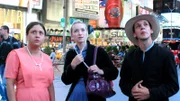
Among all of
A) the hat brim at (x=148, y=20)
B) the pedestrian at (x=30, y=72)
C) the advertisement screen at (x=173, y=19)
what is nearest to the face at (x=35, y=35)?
the pedestrian at (x=30, y=72)

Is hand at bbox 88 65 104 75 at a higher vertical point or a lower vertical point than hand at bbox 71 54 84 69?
lower

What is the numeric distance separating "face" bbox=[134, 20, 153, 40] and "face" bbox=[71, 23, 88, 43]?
0.63 m

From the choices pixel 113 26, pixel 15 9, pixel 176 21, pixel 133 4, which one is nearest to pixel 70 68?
pixel 15 9

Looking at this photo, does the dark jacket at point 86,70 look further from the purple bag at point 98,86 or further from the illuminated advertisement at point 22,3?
the illuminated advertisement at point 22,3

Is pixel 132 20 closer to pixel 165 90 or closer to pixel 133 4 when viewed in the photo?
pixel 165 90

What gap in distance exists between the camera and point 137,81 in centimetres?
275

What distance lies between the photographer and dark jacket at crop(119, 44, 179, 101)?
8.57 feet

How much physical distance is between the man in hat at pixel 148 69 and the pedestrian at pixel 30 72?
0.69 m

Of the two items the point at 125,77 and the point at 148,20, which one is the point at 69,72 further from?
the point at 148,20

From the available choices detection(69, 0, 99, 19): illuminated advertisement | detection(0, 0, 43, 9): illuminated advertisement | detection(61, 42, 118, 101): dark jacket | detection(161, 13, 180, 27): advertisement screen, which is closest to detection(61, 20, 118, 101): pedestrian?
detection(61, 42, 118, 101): dark jacket

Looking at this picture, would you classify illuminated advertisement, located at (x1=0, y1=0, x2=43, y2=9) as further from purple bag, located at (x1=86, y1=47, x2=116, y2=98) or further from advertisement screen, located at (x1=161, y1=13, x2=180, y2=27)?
advertisement screen, located at (x1=161, y1=13, x2=180, y2=27)

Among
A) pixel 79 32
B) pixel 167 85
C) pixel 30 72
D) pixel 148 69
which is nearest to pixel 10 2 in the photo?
pixel 79 32

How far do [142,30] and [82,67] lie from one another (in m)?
0.81

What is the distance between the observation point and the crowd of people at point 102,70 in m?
2.65
